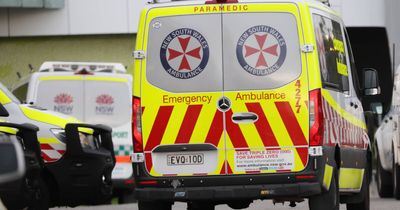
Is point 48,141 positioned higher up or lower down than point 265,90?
lower down

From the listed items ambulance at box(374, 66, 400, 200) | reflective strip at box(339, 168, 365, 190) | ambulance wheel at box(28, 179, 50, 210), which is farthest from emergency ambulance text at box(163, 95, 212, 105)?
ambulance at box(374, 66, 400, 200)

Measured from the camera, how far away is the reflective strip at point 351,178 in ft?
40.9

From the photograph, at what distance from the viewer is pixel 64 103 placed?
20.6 metres

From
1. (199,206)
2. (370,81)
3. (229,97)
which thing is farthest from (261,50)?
(199,206)

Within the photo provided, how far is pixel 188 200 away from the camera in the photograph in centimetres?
1138

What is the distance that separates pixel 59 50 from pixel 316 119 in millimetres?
22502

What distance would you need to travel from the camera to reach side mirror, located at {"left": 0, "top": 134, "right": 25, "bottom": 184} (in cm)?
578

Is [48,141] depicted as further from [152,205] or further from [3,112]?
[152,205]

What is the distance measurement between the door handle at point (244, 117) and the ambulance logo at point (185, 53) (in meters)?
0.50

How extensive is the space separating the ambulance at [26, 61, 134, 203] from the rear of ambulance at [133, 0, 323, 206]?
30.2ft

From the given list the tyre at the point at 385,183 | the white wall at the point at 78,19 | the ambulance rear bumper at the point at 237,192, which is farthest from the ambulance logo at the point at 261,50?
the white wall at the point at 78,19

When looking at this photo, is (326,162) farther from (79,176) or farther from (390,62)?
(390,62)

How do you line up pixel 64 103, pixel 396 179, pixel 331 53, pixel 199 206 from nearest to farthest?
pixel 331 53, pixel 199 206, pixel 396 179, pixel 64 103

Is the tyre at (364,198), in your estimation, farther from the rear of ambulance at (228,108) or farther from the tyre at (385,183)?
the tyre at (385,183)
